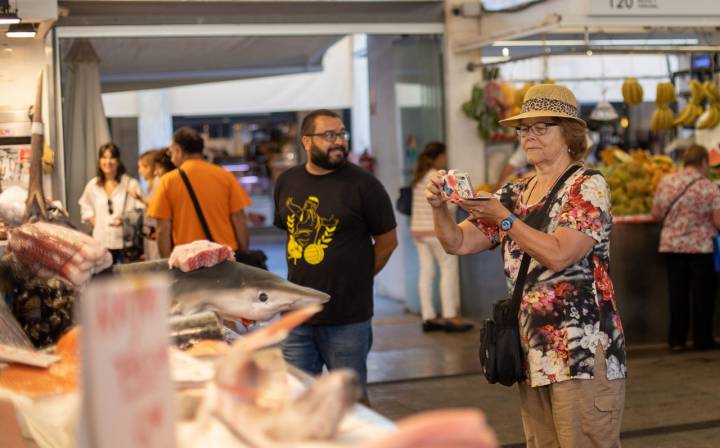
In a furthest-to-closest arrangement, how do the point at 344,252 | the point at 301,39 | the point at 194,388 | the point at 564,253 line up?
the point at 301,39
the point at 344,252
the point at 564,253
the point at 194,388

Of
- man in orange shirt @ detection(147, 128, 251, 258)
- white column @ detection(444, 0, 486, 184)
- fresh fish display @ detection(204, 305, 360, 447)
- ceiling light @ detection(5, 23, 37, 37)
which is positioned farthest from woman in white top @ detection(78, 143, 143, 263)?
fresh fish display @ detection(204, 305, 360, 447)

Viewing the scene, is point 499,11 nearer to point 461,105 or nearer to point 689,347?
point 461,105

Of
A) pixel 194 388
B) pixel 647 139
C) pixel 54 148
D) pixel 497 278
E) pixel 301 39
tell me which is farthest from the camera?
pixel 647 139

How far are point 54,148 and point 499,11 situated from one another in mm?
3965

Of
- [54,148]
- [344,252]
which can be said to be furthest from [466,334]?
[344,252]

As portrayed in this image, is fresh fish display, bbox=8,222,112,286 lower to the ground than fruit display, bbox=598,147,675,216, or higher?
higher

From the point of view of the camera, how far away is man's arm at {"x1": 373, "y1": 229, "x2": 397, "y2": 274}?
210 inches

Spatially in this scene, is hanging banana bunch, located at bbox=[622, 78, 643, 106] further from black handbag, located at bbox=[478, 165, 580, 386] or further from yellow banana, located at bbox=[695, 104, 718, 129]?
black handbag, located at bbox=[478, 165, 580, 386]

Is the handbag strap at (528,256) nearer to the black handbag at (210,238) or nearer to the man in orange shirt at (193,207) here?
the black handbag at (210,238)

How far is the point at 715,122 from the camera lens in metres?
10.8

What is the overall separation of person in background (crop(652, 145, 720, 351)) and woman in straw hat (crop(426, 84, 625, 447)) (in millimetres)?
5183

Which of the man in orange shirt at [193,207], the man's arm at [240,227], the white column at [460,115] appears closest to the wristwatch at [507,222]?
the man in orange shirt at [193,207]

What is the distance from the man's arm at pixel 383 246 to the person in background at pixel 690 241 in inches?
160

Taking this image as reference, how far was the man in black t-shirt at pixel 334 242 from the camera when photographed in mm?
5145
